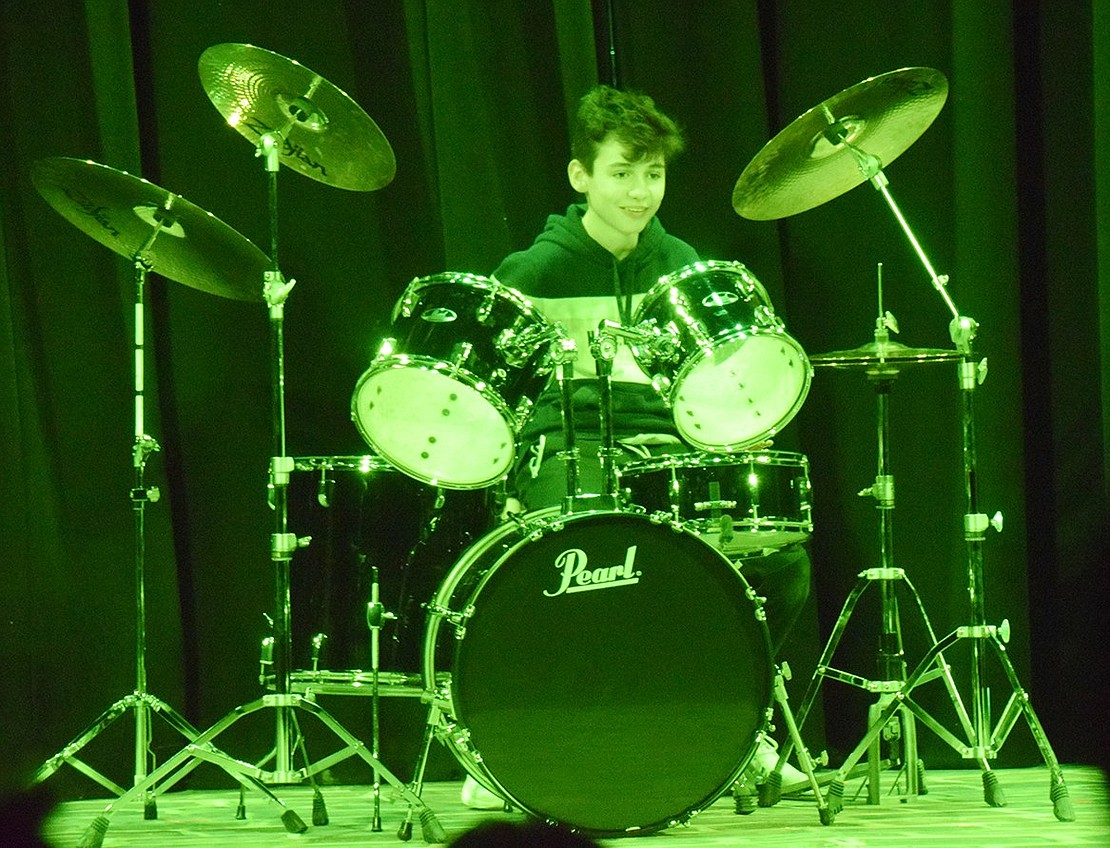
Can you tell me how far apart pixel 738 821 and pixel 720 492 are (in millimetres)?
733

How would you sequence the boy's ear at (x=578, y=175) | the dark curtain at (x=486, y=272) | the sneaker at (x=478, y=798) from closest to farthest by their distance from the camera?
the sneaker at (x=478, y=798), the boy's ear at (x=578, y=175), the dark curtain at (x=486, y=272)

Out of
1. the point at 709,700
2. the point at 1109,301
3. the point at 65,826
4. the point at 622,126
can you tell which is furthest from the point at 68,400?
the point at 1109,301

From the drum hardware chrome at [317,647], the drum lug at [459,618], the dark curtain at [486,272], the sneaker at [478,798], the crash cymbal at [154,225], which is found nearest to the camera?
the drum lug at [459,618]

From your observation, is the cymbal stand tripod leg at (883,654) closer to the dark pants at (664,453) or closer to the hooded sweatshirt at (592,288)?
the dark pants at (664,453)

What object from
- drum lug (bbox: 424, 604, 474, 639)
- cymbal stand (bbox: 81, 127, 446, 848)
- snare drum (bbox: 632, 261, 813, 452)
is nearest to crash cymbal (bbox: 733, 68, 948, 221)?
snare drum (bbox: 632, 261, 813, 452)

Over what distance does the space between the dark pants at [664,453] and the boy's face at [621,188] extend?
567mm

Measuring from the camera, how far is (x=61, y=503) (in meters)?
3.88

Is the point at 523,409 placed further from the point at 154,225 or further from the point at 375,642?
the point at 154,225

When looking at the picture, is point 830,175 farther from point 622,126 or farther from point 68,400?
point 68,400

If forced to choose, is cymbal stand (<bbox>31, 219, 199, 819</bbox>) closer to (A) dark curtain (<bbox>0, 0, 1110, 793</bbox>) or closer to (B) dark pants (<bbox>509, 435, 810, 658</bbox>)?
(A) dark curtain (<bbox>0, 0, 1110, 793</bbox>)

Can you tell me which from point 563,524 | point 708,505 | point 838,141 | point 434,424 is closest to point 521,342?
point 434,424

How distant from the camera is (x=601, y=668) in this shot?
2.96m

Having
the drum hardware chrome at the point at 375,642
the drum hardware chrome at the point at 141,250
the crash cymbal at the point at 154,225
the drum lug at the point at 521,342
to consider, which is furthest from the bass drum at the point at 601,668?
the crash cymbal at the point at 154,225

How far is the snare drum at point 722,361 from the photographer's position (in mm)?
3018
